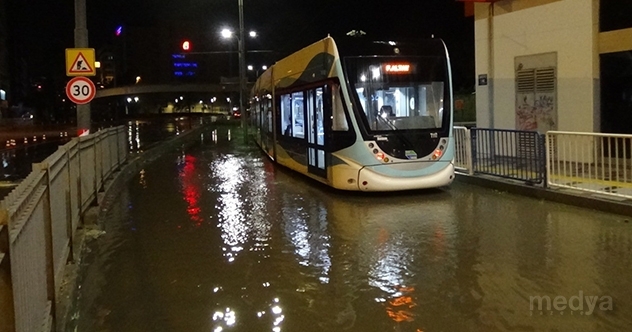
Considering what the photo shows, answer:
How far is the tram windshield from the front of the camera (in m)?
13.2

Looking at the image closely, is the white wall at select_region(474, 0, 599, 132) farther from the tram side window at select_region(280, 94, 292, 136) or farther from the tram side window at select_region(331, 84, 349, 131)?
the tram side window at select_region(331, 84, 349, 131)

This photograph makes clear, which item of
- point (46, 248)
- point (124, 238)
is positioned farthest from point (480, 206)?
point (46, 248)

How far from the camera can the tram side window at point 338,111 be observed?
13.2m

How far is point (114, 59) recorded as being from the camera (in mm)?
169250

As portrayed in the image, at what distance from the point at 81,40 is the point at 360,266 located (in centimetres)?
1067

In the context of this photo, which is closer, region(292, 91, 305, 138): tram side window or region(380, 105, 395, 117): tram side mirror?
region(380, 105, 395, 117): tram side mirror

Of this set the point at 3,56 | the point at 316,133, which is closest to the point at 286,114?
the point at 316,133

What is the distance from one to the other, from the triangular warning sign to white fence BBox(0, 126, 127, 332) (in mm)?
5425

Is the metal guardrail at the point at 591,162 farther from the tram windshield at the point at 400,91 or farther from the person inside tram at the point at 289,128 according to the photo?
the person inside tram at the point at 289,128

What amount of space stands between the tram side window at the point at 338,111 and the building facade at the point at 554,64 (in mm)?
6018

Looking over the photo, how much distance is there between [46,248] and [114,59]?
172118 millimetres

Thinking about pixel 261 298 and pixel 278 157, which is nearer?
pixel 261 298

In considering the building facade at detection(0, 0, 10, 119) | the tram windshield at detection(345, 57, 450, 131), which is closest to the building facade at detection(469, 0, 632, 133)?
the tram windshield at detection(345, 57, 450, 131)

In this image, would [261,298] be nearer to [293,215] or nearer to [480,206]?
[293,215]
